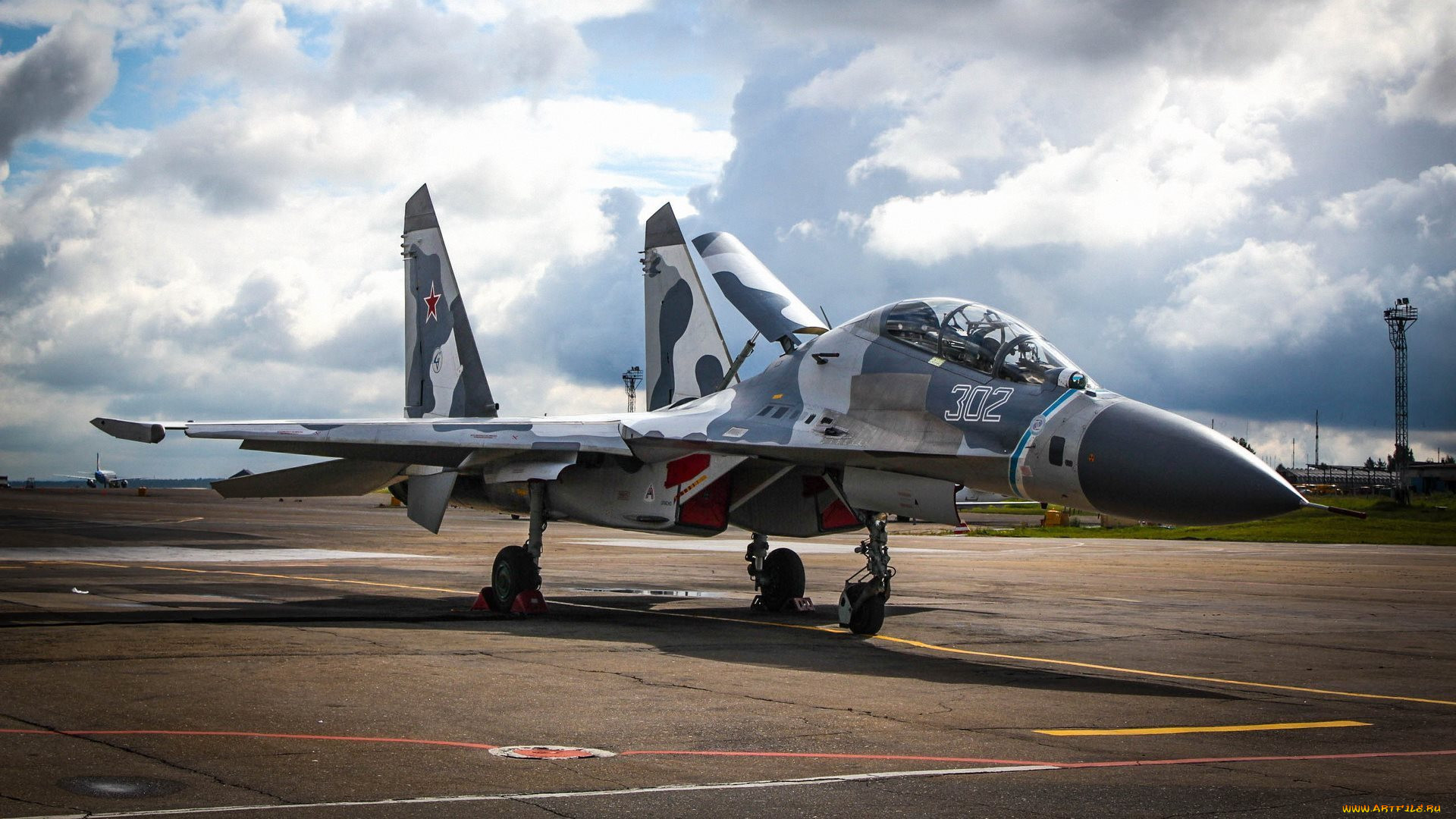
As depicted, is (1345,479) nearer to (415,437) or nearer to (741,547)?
(741,547)

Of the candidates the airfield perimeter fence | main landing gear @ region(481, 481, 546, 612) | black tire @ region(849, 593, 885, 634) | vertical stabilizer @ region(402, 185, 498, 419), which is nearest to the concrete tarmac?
black tire @ region(849, 593, 885, 634)

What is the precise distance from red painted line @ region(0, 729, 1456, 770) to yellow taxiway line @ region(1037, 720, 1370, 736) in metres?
0.75

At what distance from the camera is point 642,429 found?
13898 millimetres

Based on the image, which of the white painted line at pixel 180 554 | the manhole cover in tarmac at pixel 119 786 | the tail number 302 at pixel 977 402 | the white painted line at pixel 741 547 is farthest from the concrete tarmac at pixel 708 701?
the white painted line at pixel 741 547

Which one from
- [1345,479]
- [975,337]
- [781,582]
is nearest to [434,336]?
[781,582]

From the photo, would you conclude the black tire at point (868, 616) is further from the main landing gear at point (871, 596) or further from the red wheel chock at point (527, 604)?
the red wheel chock at point (527, 604)

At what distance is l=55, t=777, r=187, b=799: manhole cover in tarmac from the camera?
17.1ft

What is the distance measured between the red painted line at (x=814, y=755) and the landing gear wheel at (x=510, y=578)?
7.64m

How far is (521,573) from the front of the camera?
1431 centimetres

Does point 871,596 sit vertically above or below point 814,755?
above

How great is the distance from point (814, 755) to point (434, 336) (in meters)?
14.6

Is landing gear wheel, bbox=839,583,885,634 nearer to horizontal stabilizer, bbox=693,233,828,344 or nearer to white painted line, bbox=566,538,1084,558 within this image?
horizontal stabilizer, bbox=693,233,828,344

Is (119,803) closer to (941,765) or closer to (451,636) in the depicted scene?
(941,765)

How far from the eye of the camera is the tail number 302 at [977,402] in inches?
435
